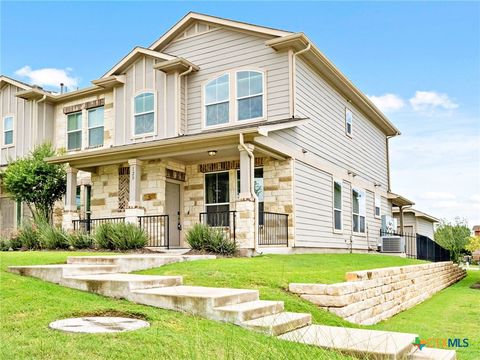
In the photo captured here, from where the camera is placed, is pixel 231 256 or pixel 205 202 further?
pixel 205 202

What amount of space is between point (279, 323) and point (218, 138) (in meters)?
7.35

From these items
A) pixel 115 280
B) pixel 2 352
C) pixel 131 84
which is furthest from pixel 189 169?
pixel 2 352

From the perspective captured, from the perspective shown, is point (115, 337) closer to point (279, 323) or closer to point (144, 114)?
point (279, 323)

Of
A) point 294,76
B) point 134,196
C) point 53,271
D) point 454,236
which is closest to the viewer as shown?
point 53,271

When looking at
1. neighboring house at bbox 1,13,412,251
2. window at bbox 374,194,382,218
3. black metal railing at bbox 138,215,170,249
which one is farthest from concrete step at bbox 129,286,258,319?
window at bbox 374,194,382,218

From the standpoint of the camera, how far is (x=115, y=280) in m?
6.35

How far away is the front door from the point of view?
584 inches

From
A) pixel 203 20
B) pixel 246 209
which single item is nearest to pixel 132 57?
pixel 203 20

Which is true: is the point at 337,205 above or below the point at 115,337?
above

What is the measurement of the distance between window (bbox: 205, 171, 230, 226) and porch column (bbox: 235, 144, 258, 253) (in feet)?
7.98

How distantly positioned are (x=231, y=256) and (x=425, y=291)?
5633 millimetres

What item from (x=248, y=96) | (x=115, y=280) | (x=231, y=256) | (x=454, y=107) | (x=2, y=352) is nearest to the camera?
(x=2, y=352)

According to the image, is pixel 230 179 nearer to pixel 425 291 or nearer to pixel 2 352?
pixel 425 291

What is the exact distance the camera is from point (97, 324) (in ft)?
16.3
